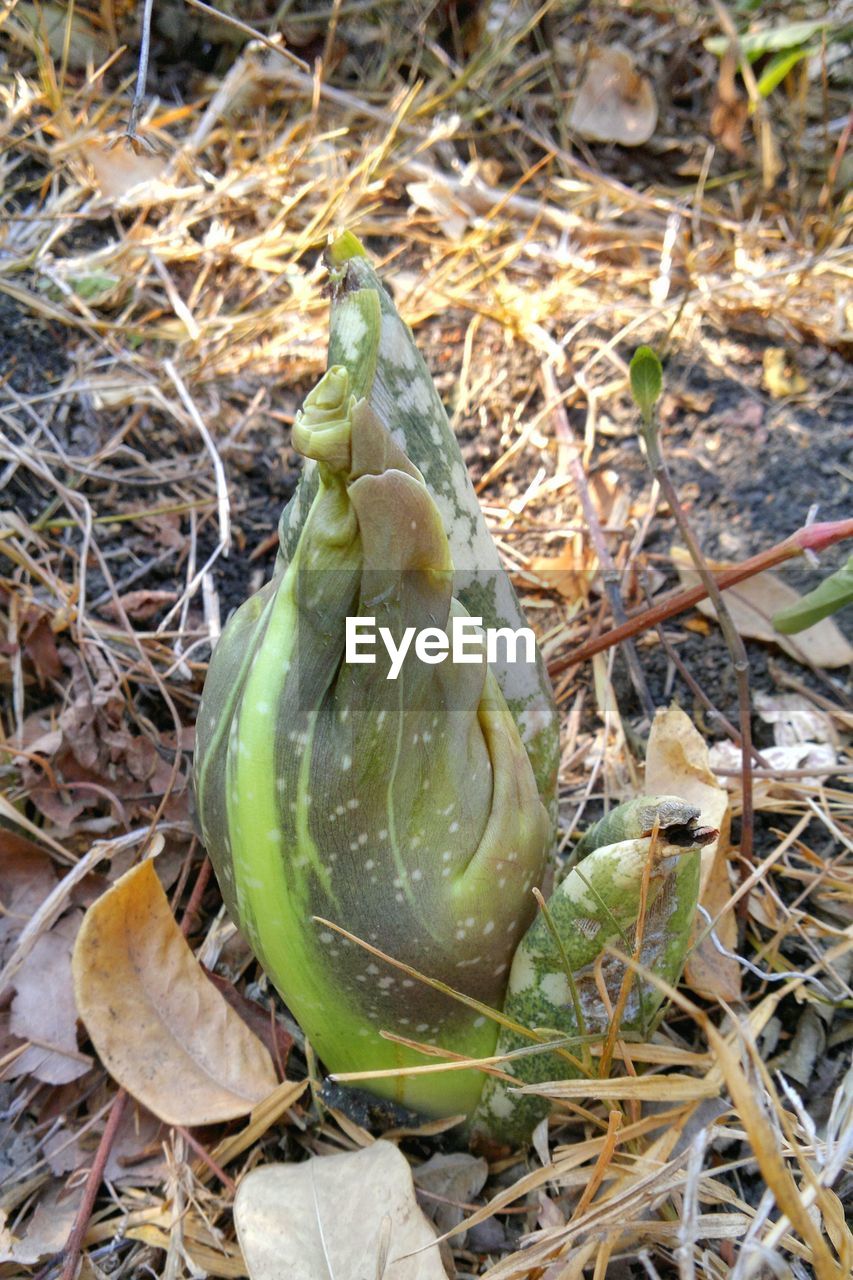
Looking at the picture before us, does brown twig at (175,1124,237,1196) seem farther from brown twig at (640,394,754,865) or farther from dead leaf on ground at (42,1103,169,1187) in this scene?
brown twig at (640,394,754,865)

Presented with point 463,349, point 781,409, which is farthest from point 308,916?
point 781,409

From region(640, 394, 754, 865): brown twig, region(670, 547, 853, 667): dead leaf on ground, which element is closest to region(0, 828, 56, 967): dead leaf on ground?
region(640, 394, 754, 865): brown twig

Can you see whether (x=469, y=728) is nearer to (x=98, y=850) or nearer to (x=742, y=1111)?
(x=742, y=1111)

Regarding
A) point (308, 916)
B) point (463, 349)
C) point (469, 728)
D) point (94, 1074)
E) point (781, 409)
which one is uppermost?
point (463, 349)

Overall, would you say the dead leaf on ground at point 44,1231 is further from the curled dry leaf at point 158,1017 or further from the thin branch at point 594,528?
the thin branch at point 594,528

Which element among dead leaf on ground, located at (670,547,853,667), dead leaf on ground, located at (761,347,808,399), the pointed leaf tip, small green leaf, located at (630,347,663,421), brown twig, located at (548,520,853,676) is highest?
dead leaf on ground, located at (761,347,808,399)

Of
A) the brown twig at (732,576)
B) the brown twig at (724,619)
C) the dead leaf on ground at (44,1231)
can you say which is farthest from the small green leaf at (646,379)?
the dead leaf on ground at (44,1231)
